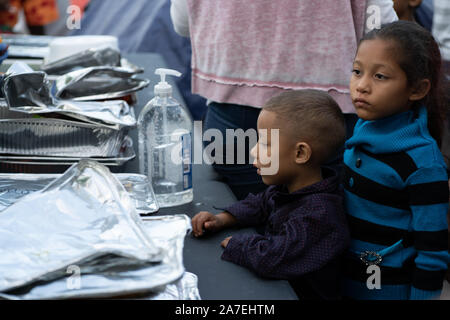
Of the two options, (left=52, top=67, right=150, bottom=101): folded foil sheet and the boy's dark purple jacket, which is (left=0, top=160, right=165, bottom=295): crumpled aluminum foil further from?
(left=52, top=67, right=150, bottom=101): folded foil sheet

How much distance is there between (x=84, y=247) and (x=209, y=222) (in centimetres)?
30

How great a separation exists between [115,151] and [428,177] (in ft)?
2.01

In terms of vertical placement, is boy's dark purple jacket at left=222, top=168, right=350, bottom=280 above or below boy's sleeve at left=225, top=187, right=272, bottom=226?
above

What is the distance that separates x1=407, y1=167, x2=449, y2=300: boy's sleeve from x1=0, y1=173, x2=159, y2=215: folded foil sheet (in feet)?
1.53

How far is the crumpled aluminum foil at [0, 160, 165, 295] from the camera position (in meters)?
0.67

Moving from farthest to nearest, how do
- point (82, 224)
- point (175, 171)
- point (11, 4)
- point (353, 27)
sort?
point (11, 4) < point (353, 27) < point (175, 171) < point (82, 224)

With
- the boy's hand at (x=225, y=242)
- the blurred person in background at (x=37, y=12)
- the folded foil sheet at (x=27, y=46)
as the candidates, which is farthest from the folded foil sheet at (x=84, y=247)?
the blurred person in background at (x=37, y=12)

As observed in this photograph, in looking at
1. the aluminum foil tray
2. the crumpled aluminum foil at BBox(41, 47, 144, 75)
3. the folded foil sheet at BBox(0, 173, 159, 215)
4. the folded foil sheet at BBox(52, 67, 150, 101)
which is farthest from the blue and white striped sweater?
the crumpled aluminum foil at BBox(41, 47, 144, 75)

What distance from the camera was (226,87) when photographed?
1.41m

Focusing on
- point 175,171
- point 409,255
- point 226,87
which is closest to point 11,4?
point 226,87

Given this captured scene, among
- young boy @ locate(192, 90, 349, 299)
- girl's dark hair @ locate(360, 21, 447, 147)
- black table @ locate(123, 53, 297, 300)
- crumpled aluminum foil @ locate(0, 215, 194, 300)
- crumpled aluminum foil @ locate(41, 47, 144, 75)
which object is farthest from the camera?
crumpled aluminum foil @ locate(41, 47, 144, 75)

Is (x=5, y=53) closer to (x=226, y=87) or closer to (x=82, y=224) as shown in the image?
(x=226, y=87)

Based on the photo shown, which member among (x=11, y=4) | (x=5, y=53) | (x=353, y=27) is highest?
(x=353, y=27)
